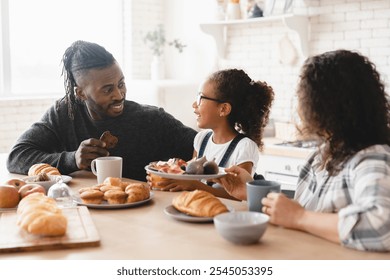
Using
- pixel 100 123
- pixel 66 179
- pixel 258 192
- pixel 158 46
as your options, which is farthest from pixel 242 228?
pixel 158 46

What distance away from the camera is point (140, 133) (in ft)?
9.39

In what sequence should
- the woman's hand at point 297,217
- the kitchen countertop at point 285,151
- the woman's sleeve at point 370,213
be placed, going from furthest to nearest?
the kitchen countertop at point 285,151 → the woman's hand at point 297,217 → the woman's sleeve at point 370,213

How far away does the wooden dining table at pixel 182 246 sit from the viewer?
1393 millimetres

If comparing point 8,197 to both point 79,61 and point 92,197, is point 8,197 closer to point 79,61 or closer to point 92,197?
point 92,197

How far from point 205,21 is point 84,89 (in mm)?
3044

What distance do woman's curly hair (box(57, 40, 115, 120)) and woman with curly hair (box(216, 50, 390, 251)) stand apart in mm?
1334

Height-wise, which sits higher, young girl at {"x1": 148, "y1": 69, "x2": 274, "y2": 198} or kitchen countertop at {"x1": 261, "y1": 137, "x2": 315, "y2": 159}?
young girl at {"x1": 148, "y1": 69, "x2": 274, "y2": 198}

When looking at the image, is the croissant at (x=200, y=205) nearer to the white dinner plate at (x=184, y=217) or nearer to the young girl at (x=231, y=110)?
the white dinner plate at (x=184, y=217)

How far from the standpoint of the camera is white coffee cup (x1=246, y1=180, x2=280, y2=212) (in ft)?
5.51

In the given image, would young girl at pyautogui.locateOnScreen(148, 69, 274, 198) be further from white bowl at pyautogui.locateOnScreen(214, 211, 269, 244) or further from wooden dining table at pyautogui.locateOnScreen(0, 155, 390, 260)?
white bowl at pyautogui.locateOnScreen(214, 211, 269, 244)

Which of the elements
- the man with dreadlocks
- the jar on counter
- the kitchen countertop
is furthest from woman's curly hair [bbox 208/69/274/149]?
the jar on counter

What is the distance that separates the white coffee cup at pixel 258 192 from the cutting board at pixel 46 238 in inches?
19.2

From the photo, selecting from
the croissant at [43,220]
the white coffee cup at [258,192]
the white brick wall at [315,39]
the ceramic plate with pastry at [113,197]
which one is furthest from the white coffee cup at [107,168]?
the white brick wall at [315,39]
